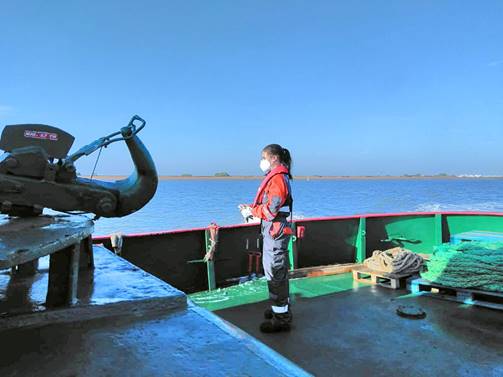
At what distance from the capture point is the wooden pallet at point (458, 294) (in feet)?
16.3

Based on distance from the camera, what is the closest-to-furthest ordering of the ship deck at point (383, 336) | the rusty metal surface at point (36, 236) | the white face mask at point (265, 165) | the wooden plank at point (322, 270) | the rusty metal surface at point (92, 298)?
1. the rusty metal surface at point (36, 236)
2. the rusty metal surface at point (92, 298)
3. the ship deck at point (383, 336)
4. the white face mask at point (265, 165)
5. the wooden plank at point (322, 270)

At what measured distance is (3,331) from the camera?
1610 mm

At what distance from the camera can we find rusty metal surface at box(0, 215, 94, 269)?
4.00 ft

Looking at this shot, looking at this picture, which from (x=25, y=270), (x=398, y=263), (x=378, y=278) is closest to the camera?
(x=25, y=270)

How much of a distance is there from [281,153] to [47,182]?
8.84 feet

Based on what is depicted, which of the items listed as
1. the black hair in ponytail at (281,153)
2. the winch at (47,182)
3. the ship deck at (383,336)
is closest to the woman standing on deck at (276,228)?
the black hair in ponytail at (281,153)

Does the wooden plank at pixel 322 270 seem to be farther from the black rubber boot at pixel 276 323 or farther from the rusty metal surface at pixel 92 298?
the rusty metal surface at pixel 92 298

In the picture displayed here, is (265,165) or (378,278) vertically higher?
(265,165)

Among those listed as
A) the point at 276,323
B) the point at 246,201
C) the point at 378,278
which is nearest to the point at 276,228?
the point at 276,323

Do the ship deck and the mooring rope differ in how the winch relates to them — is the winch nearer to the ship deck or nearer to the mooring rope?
the ship deck

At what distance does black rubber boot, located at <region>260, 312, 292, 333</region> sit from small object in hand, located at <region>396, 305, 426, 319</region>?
4.69ft

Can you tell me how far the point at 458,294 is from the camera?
5.27 meters

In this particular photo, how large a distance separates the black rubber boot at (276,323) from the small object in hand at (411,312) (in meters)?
1.43

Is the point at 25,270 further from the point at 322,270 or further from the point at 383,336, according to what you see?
the point at 322,270
